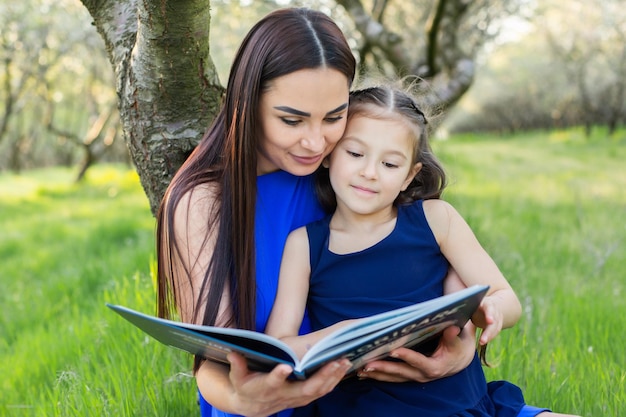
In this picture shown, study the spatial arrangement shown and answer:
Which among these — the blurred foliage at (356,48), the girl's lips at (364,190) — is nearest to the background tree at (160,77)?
the girl's lips at (364,190)

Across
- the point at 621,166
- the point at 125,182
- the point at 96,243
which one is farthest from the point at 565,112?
the point at 96,243

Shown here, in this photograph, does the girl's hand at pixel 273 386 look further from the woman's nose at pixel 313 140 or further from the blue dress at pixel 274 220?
the woman's nose at pixel 313 140

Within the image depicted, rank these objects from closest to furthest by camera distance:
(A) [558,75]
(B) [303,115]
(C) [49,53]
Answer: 1. (B) [303,115]
2. (C) [49,53]
3. (A) [558,75]

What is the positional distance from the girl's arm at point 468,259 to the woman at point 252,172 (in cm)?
14

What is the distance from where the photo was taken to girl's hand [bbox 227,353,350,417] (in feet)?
5.01

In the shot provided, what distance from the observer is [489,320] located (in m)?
1.73

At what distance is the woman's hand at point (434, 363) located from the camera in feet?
5.89

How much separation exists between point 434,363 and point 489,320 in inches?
8.0

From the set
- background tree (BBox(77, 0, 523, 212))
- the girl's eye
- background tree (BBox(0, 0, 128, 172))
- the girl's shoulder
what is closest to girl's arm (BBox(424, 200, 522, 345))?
the girl's shoulder

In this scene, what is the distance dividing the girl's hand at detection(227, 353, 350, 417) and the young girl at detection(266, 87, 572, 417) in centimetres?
28

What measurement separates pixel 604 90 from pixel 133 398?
22159 millimetres

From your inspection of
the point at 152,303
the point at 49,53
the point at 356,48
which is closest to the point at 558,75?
the point at 49,53

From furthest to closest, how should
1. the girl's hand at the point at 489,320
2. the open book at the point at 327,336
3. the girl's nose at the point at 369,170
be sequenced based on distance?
the girl's nose at the point at 369,170 → the girl's hand at the point at 489,320 → the open book at the point at 327,336

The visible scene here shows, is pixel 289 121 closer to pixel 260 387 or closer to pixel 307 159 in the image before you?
pixel 307 159
